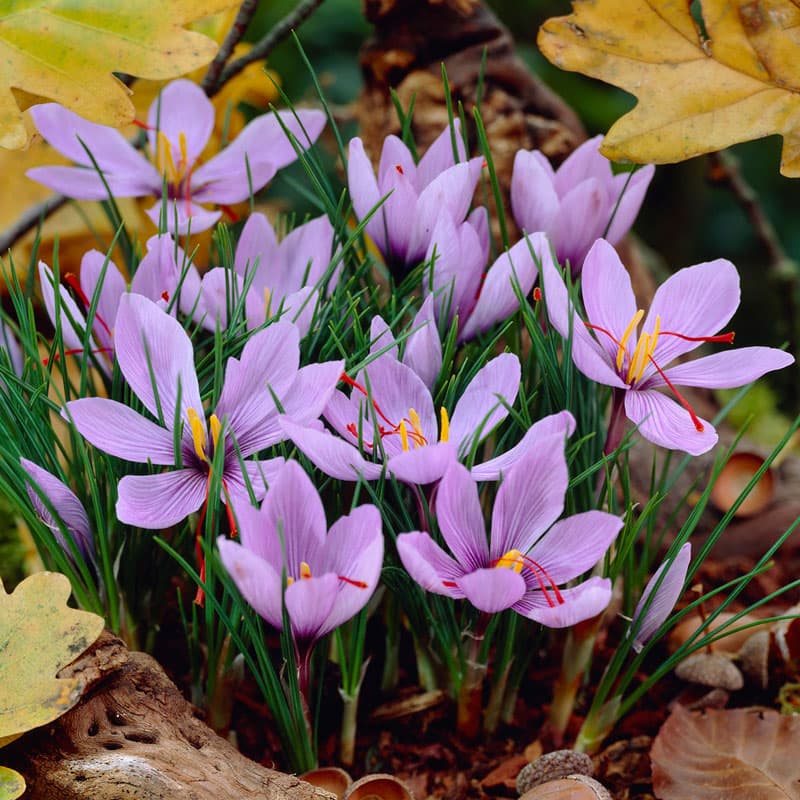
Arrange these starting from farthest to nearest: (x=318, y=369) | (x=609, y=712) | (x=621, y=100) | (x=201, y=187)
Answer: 1. (x=621, y=100)
2. (x=201, y=187)
3. (x=609, y=712)
4. (x=318, y=369)

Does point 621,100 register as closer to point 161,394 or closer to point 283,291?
point 283,291

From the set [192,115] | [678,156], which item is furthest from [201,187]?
[678,156]

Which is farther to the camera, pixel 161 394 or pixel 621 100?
pixel 621 100

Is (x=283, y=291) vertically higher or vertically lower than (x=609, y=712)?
higher

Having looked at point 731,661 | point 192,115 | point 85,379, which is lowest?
point 731,661

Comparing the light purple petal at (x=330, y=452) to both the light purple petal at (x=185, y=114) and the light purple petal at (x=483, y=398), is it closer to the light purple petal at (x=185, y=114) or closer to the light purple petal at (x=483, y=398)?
the light purple petal at (x=483, y=398)

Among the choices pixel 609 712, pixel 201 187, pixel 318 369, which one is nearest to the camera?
pixel 318 369

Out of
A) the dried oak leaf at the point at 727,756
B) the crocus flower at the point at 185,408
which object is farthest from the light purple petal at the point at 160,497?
the dried oak leaf at the point at 727,756
